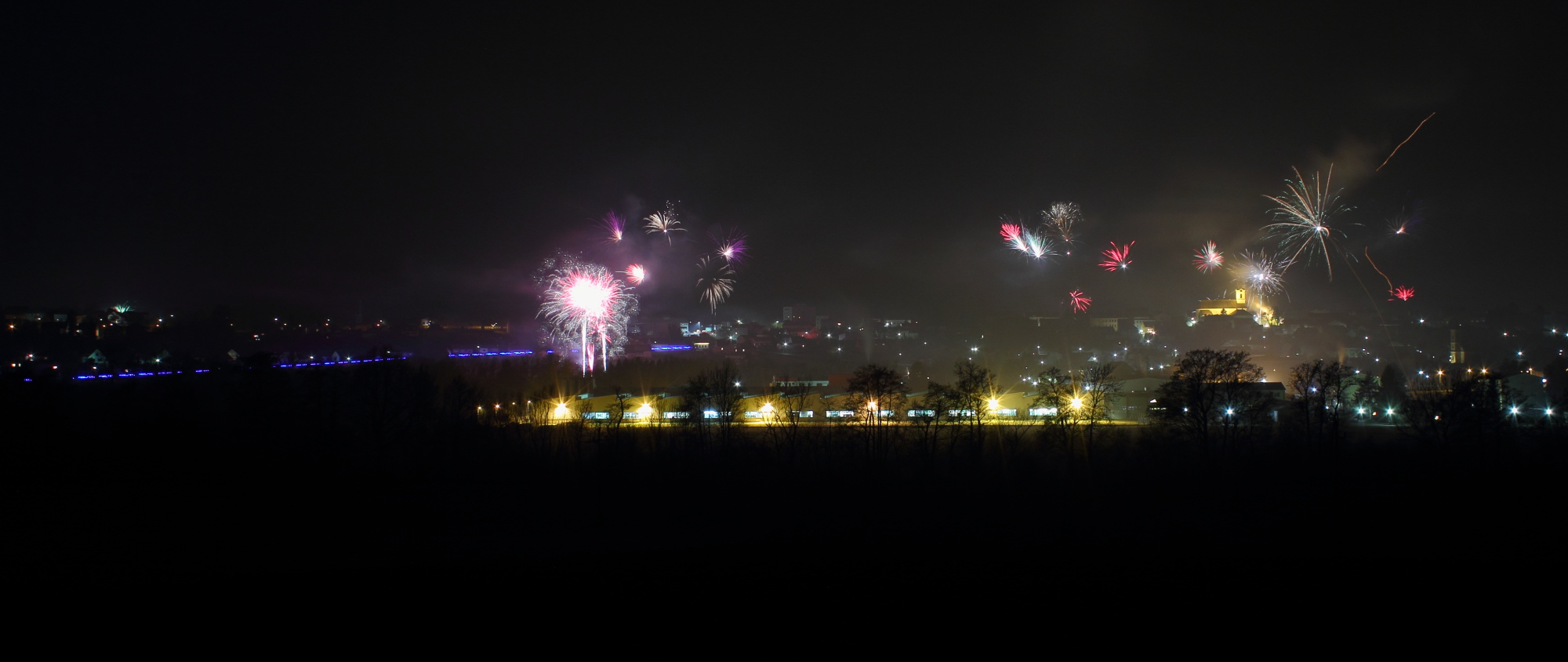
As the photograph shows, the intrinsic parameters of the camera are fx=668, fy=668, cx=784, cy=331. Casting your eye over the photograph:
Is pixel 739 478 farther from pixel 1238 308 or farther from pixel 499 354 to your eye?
pixel 1238 308

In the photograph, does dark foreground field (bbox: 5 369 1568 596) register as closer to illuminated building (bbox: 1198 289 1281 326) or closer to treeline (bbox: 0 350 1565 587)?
treeline (bbox: 0 350 1565 587)

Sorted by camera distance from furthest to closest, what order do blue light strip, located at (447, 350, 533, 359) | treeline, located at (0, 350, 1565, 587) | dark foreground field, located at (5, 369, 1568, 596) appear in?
blue light strip, located at (447, 350, 533, 359) < treeline, located at (0, 350, 1565, 587) < dark foreground field, located at (5, 369, 1568, 596)

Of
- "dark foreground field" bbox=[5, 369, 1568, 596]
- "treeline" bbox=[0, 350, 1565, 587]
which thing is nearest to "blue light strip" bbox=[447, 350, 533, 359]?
"treeline" bbox=[0, 350, 1565, 587]

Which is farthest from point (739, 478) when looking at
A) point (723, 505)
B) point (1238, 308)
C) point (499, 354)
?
point (1238, 308)

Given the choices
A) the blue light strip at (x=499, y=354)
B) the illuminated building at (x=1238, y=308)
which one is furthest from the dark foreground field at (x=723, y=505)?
the illuminated building at (x=1238, y=308)

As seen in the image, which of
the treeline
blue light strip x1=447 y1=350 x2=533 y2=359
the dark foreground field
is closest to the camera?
→ the dark foreground field

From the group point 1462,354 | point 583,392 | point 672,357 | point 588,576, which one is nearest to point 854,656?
point 588,576

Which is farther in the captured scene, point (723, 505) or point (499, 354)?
point (499, 354)

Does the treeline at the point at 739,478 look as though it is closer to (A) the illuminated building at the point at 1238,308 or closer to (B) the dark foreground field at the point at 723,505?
(B) the dark foreground field at the point at 723,505
